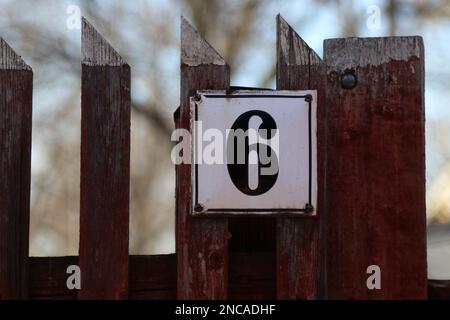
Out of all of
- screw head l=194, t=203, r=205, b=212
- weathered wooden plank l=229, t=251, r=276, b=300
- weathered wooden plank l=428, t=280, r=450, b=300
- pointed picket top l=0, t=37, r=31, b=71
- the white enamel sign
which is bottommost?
weathered wooden plank l=428, t=280, r=450, b=300

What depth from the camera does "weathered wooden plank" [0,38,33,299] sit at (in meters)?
2.63

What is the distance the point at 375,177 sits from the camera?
2660 mm

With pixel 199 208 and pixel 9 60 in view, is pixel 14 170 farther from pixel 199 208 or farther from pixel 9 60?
pixel 199 208

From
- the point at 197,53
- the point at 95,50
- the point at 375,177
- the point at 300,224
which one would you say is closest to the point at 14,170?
the point at 95,50

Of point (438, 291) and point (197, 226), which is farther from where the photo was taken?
point (438, 291)

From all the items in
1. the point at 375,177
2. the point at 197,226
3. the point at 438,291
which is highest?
the point at 375,177

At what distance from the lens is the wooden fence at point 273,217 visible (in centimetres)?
262

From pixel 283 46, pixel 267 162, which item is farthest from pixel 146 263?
pixel 283 46

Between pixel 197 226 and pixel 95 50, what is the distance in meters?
0.42

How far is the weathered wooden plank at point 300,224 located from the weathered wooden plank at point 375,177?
29mm

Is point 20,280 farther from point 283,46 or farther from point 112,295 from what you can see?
point 283,46

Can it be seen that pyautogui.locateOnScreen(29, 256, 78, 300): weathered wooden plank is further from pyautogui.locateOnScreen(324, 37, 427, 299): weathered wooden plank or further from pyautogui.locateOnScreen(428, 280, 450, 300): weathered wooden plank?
pyautogui.locateOnScreen(428, 280, 450, 300): weathered wooden plank

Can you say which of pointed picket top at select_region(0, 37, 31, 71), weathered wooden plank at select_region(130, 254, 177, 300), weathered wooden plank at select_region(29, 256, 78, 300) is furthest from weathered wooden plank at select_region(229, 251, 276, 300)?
pointed picket top at select_region(0, 37, 31, 71)
